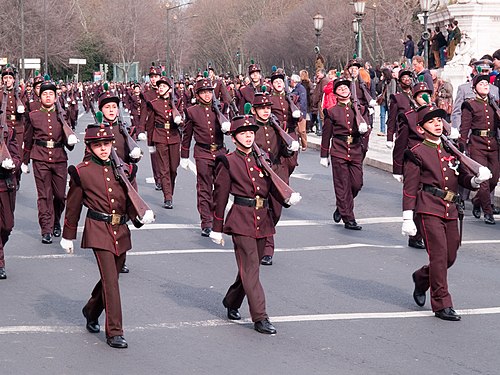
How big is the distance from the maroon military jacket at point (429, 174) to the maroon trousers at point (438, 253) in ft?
0.41

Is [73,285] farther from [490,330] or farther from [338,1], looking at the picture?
[338,1]

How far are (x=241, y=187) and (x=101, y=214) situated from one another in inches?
51.8

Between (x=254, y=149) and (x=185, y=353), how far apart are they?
2.07 m

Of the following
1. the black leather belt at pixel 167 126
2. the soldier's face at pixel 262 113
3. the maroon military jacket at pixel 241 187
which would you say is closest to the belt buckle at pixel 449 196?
the maroon military jacket at pixel 241 187

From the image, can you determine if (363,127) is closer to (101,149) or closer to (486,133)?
(486,133)

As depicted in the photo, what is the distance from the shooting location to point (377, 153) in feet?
81.8

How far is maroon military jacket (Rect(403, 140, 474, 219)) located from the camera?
987cm

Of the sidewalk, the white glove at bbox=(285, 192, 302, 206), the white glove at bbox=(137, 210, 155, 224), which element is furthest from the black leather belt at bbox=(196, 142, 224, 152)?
Answer: the white glove at bbox=(137, 210, 155, 224)

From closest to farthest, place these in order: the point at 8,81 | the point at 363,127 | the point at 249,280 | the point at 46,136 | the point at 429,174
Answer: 1. the point at 249,280
2. the point at 429,174
3. the point at 46,136
4. the point at 363,127
5. the point at 8,81

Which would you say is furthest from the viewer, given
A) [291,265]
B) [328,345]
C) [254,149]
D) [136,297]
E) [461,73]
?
[461,73]

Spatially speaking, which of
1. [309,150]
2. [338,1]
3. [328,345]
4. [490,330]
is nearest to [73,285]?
[328,345]

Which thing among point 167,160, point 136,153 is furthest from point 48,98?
point 167,160

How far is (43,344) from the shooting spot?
8.78 meters

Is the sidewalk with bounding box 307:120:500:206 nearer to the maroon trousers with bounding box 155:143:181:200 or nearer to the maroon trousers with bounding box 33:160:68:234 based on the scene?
the maroon trousers with bounding box 155:143:181:200
